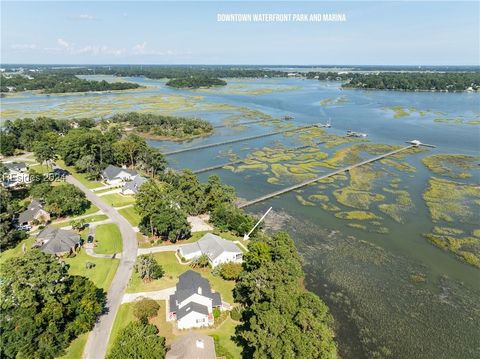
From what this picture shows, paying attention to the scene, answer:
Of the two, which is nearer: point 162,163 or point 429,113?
point 162,163

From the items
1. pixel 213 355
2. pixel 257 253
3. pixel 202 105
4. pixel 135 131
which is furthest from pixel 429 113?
pixel 213 355

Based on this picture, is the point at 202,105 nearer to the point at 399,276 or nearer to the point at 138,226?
the point at 138,226

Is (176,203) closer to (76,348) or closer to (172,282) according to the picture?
(172,282)

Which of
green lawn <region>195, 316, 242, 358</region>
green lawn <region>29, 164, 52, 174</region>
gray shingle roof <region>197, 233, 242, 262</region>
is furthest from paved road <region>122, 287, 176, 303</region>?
green lawn <region>29, 164, 52, 174</region>

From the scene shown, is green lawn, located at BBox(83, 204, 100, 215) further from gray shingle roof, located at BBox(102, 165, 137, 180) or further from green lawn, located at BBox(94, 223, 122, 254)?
gray shingle roof, located at BBox(102, 165, 137, 180)

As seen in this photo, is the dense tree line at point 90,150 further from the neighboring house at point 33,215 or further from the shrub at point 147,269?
the shrub at point 147,269

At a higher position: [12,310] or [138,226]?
[12,310]

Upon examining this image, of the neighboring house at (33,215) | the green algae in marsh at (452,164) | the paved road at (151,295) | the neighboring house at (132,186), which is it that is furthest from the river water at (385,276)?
the neighboring house at (33,215)
